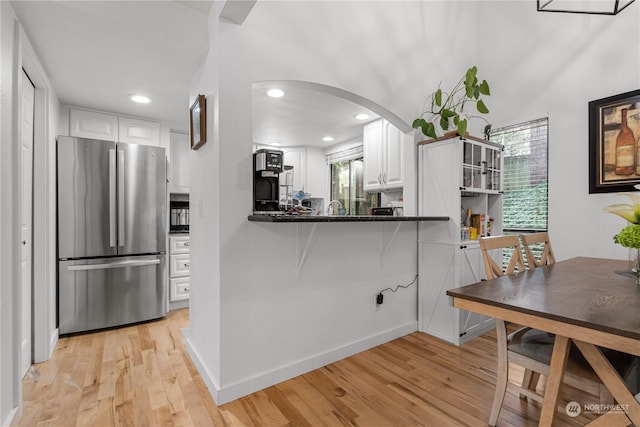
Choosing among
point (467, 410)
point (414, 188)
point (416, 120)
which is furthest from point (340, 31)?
point (467, 410)

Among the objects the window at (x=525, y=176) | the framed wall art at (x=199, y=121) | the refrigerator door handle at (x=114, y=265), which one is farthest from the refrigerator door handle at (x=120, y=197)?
the window at (x=525, y=176)

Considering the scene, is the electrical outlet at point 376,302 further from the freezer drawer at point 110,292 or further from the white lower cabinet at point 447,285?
the freezer drawer at point 110,292

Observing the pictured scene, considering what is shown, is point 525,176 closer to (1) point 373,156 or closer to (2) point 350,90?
(1) point 373,156

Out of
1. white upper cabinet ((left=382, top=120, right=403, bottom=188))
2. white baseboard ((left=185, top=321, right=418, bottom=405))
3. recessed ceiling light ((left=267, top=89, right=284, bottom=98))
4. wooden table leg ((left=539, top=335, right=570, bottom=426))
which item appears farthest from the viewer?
white upper cabinet ((left=382, top=120, right=403, bottom=188))

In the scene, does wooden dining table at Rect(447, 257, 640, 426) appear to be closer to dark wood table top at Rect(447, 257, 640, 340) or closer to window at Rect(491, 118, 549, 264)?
dark wood table top at Rect(447, 257, 640, 340)

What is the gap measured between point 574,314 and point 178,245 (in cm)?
372

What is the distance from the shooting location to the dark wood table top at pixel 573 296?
98 cm

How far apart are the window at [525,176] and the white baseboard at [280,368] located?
6.10 feet

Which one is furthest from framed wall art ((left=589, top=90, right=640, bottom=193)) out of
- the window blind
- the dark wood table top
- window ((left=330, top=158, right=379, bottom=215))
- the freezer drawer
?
the freezer drawer

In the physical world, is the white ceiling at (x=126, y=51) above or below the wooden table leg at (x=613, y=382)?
above

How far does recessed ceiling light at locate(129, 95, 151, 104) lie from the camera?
2.83 m

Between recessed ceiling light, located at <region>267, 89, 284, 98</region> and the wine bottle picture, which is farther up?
recessed ceiling light, located at <region>267, 89, 284, 98</region>

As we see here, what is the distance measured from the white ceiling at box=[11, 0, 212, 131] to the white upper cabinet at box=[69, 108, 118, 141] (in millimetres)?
404

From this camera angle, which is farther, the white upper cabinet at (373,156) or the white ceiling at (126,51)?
the white upper cabinet at (373,156)
